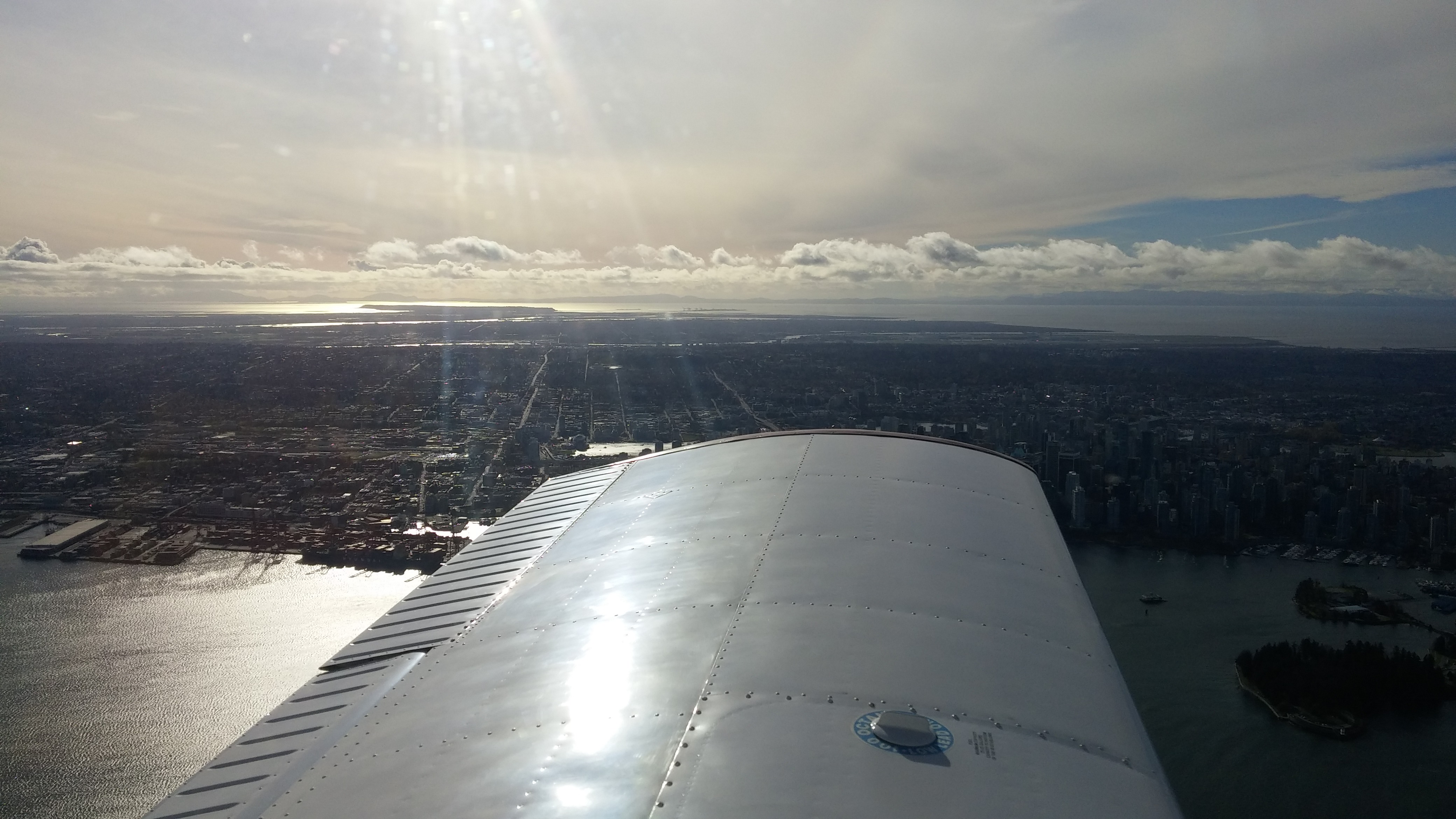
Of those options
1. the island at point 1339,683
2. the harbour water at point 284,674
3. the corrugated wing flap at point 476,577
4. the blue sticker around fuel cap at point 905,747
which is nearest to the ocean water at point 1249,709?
the harbour water at point 284,674

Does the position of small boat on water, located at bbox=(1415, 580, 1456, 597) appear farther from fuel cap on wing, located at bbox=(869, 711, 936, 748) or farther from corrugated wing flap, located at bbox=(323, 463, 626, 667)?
fuel cap on wing, located at bbox=(869, 711, 936, 748)

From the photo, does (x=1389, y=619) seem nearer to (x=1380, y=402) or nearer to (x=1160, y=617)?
(x=1160, y=617)

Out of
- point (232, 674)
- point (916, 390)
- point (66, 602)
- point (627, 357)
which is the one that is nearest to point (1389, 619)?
point (232, 674)

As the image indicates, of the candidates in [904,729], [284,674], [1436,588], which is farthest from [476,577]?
[1436,588]

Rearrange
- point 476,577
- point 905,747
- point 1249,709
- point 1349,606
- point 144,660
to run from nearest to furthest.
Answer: point 905,747 < point 476,577 < point 1249,709 < point 144,660 < point 1349,606

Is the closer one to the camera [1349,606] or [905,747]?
[905,747]

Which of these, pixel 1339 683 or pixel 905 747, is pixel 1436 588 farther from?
pixel 905 747

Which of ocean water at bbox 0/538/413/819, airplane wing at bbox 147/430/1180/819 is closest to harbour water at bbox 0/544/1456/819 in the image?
ocean water at bbox 0/538/413/819

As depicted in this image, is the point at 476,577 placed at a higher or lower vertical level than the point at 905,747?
lower

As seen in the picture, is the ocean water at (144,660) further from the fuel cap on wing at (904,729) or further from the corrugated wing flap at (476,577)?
the fuel cap on wing at (904,729)
